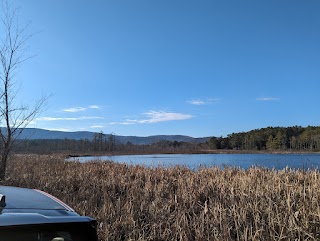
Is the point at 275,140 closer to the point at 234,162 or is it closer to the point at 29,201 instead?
the point at 234,162

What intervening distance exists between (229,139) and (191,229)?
138731 millimetres

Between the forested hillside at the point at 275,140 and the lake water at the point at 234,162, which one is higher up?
the forested hillside at the point at 275,140

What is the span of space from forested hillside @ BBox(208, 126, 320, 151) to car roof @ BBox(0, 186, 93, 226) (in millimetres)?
108277

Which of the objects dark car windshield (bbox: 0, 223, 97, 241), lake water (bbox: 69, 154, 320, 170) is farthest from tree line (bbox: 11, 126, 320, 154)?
dark car windshield (bbox: 0, 223, 97, 241)

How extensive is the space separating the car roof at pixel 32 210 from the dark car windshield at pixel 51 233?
0.11ft

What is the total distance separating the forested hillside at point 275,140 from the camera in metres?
112

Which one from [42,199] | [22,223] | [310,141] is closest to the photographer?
[22,223]

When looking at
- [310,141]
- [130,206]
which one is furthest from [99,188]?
[310,141]

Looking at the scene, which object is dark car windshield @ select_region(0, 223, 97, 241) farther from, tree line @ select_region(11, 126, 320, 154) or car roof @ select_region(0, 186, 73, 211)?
tree line @ select_region(11, 126, 320, 154)

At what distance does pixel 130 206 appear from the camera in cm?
581

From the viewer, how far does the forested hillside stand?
111938mm

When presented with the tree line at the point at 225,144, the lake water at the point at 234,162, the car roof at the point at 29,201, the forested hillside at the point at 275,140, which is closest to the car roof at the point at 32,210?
the car roof at the point at 29,201

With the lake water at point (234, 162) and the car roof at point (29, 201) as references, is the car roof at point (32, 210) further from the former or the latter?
the lake water at point (234, 162)

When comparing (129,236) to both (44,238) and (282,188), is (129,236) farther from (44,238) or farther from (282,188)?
(282,188)
